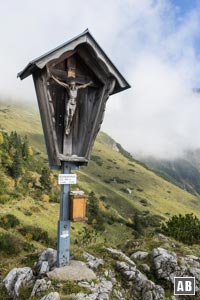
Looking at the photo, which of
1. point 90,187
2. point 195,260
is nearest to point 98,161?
point 90,187

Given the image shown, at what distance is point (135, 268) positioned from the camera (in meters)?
9.96

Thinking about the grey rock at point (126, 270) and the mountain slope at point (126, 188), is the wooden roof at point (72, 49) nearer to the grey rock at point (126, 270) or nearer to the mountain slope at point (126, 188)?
the grey rock at point (126, 270)

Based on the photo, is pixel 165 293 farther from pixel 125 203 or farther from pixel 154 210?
pixel 154 210

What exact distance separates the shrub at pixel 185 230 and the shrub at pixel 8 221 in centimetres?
2354

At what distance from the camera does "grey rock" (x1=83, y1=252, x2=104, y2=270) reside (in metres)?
9.52

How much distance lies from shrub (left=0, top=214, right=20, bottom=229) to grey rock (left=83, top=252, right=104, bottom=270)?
28.3m

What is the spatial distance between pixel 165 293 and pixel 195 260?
2.36 meters

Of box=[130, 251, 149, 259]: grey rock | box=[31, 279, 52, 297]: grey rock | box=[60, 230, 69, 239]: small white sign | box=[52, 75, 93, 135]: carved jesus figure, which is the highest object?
box=[52, 75, 93, 135]: carved jesus figure

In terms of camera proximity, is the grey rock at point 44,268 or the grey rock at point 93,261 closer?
the grey rock at point 44,268

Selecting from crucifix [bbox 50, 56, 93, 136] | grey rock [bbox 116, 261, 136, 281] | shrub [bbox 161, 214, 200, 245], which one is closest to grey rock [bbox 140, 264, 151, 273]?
grey rock [bbox 116, 261, 136, 281]

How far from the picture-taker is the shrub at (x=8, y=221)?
36950 mm

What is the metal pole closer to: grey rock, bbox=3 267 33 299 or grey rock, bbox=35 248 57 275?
grey rock, bbox=35 248 57 275

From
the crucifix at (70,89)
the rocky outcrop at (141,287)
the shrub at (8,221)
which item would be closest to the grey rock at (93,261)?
the rocky outcrop at (141,287)

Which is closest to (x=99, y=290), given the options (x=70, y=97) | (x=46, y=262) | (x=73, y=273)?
(x=73, y=273)
